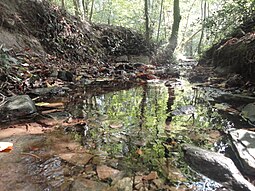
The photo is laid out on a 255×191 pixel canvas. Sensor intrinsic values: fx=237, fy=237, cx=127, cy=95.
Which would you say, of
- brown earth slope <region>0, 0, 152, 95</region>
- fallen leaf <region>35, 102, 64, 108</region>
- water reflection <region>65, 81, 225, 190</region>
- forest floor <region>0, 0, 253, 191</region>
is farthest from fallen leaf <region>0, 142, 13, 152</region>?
brown earth slope <region>0, 0, 152, 95</region>

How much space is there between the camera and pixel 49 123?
2.85 m

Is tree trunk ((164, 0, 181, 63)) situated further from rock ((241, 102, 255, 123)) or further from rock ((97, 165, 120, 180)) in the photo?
rock ((97, 165, 120, 180))

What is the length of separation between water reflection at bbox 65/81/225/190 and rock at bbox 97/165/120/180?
7 cm

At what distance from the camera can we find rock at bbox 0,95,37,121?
2.97 metres

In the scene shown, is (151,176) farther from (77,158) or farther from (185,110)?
(185,110)

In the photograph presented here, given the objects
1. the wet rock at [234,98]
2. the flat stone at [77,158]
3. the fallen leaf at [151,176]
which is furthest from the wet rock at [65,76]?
the fallen leaf at [151,176]

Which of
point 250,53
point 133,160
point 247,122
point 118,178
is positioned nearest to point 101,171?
point 118,178

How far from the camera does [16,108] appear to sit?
9.94ft

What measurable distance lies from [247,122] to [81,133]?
2.04 meters

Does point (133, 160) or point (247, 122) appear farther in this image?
point (247, 122)

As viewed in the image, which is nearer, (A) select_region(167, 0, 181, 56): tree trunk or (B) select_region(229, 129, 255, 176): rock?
(B) select_region(229, 129, 255, 176): rock

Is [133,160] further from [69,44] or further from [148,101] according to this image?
[69,44]

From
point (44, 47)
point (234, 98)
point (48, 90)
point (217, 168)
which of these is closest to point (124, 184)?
point (217, 168)

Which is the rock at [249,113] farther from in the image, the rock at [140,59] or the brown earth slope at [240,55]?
the rock at [140,59]
